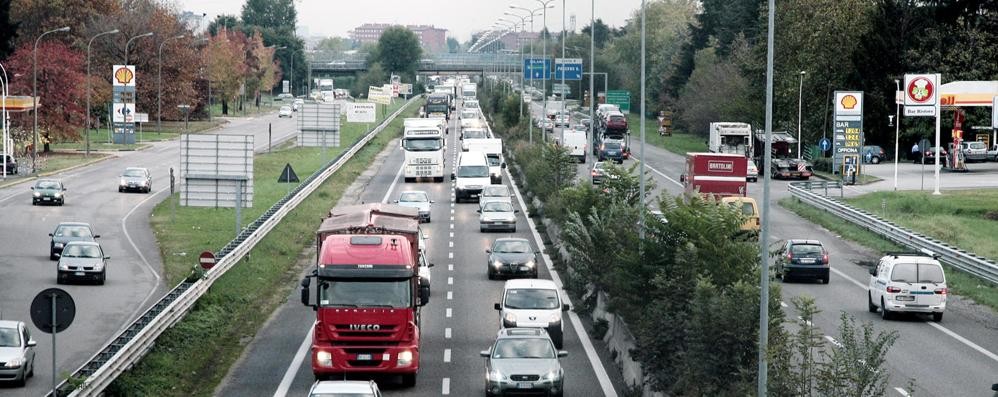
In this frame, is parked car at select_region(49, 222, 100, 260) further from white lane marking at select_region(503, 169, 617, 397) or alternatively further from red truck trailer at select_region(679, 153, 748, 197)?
red truck trailer at select_region(679, 153, 748, 197)

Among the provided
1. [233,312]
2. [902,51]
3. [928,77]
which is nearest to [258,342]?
[233,312]

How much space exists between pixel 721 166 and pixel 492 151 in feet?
92.8

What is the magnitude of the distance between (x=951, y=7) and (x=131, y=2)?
89879 millimetres

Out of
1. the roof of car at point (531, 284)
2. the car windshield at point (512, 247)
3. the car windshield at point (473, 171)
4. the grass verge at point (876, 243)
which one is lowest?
the grass verge at point (876, 243)

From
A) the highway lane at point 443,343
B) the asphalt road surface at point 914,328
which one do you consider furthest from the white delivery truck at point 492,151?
the highway lane at point 443,343

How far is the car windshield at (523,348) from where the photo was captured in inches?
1102

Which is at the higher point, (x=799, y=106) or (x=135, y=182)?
(x=799, y=106)

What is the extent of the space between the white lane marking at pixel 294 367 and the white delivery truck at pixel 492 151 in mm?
42161

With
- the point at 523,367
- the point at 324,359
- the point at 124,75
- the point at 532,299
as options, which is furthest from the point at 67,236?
the point at 124,75

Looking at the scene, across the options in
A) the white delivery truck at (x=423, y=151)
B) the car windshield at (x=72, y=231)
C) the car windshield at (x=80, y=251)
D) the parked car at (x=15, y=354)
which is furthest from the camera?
the white delivery truck at (x=423, y=151)

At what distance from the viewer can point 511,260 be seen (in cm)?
4506

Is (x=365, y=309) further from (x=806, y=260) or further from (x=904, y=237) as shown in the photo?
(x=904, y=237)

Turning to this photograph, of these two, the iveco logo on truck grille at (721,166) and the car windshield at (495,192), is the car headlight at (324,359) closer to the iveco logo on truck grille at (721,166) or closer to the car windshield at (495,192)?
the iveco logo on truck grille at (721,166)

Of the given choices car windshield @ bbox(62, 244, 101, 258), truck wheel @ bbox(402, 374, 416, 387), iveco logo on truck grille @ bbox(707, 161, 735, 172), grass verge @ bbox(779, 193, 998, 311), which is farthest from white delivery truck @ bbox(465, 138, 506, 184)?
truck wheel @ bbox(402, 374, 416, 387)
